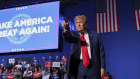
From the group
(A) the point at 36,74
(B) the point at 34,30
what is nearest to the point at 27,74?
(A) the point at 36,74

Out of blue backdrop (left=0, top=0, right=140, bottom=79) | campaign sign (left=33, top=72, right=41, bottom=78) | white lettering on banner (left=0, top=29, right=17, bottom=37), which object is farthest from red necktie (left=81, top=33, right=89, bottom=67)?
white lettering on banner (left=0, top=29, right=17, bottom=37)

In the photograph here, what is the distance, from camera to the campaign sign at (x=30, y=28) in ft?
15.5

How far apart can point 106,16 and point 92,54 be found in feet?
11.8

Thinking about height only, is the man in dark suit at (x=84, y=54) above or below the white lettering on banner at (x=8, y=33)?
below

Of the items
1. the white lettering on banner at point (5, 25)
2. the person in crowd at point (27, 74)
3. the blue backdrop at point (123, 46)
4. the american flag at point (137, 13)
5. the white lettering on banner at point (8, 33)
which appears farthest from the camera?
the white lettering on banner at point (5, 25)

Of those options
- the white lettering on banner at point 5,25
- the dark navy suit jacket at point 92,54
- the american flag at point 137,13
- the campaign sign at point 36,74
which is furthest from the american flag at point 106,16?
the dark navy suit jacket at point 92,54

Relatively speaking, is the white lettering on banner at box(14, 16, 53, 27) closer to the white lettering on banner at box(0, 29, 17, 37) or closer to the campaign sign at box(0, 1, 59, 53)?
the campaign sign at box(0, 1, 59, 53)

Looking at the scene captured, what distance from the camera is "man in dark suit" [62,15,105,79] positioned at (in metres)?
1.64

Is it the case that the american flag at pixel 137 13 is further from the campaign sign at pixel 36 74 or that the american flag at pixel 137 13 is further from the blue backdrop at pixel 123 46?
the campaign sign at pixel 36 74

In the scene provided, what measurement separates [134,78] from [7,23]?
3.70 metres

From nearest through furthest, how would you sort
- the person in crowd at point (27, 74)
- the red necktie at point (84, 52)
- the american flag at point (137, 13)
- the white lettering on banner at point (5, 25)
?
the red necktie at point (84, 52) < the american flag at point (137, 13) < the person in crowd at point (27, 74) < the white lettering on banner at point (5, 25)

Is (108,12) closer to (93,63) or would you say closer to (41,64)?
(41,64)

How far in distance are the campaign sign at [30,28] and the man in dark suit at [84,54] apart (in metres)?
2.83

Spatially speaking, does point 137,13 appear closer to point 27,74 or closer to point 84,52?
point 27,74
